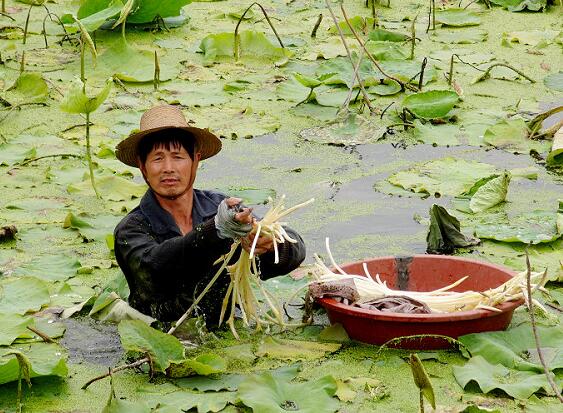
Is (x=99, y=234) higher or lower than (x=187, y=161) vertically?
lower

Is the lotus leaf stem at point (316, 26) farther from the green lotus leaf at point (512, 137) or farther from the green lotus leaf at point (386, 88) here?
the green lotus leaf at point (512, 137)

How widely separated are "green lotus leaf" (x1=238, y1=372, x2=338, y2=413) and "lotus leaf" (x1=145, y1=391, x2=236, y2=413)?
7 centimetres

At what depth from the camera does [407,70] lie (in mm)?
6820

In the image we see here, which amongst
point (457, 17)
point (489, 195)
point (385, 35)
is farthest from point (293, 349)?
point (457, 17)

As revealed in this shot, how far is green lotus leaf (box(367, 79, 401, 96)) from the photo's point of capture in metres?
6.62

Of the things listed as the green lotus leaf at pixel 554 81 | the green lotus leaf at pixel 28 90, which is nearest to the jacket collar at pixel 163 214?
the green lotus leaf at pixel 28 90

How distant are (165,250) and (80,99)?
1.46m

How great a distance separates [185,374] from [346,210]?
183 cm

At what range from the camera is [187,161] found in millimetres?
3777

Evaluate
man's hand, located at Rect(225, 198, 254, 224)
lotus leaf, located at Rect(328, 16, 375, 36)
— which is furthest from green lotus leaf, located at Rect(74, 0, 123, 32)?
man's hand, located at Rect(225, 198, 254, 224)

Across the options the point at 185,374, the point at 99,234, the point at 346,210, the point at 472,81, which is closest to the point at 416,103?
the point at 472,81

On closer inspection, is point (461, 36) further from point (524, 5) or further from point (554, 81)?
point (554, 81)

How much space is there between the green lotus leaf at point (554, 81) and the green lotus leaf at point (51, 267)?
354 cm

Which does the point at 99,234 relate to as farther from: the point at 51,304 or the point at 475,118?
the point at 475,118
